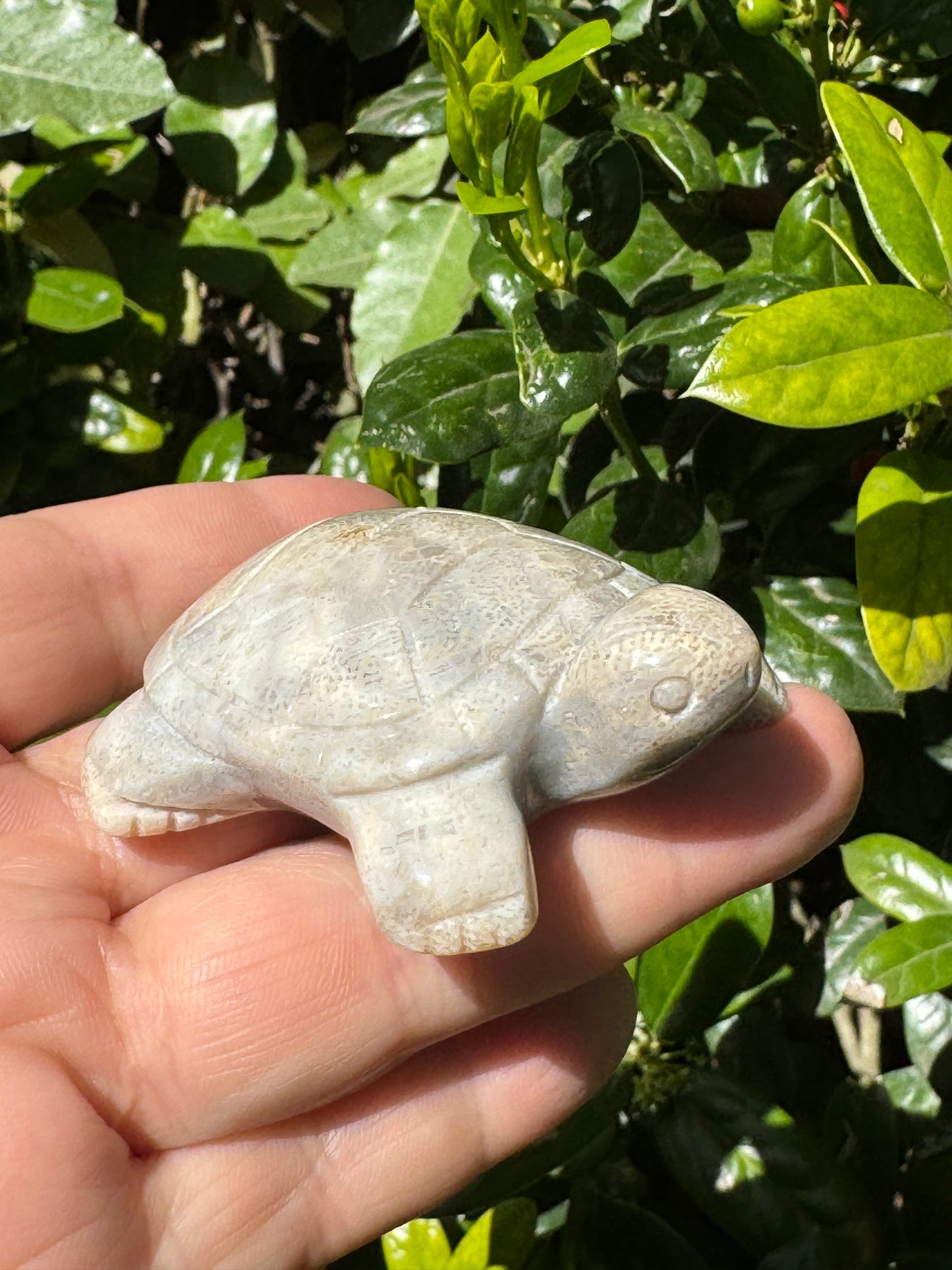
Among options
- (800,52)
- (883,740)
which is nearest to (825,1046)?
(883,740)

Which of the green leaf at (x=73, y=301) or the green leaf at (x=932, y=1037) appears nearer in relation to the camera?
Answer: the green leaf at (x=932, y=1037)

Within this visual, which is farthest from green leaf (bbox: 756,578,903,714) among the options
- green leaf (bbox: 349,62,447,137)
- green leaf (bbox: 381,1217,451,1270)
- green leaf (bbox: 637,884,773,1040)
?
green leaf (bbox: 381,1217,451,1270)

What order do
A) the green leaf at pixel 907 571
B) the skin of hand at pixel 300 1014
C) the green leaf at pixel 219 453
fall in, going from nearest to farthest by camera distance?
the skin of hand at pixel 300 1014 < the green leaf at pixel 907 571 < the green leaf at pixel 219 453

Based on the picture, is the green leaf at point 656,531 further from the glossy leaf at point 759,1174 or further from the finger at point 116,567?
the glossy leaf at point 759,1174

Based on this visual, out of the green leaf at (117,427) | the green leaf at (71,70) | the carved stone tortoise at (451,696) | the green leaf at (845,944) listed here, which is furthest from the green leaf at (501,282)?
the green leaf at (845,944)

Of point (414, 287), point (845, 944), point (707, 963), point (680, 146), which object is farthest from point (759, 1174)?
point (414, 287)
